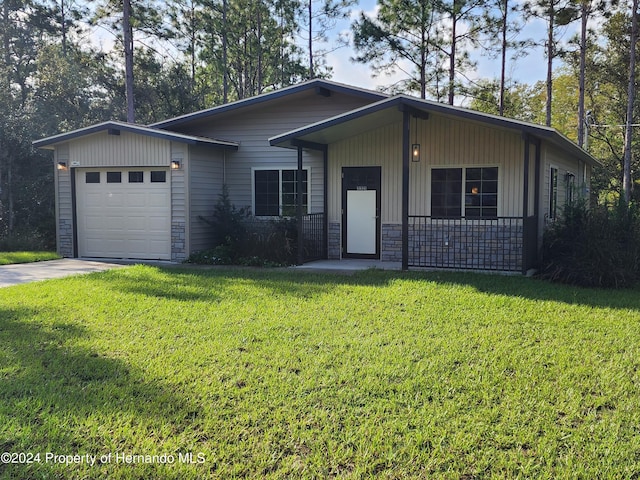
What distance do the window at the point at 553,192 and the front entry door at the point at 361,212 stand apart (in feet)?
11.6

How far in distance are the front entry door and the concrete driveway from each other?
477 cm

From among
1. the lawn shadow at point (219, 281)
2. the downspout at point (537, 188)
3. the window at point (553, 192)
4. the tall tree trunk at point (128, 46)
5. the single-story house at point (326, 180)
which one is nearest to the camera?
the lawn shadow at point (219, 281)

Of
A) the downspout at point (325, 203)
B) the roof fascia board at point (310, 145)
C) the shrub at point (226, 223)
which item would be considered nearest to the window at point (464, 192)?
the downspout at point (325, 203)

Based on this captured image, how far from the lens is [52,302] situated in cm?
692

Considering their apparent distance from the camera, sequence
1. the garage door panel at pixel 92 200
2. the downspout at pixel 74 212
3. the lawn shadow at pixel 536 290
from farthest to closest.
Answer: the downspout at pixel 74 212 < the garage door panel at pixel 92 200 < the lawn shadow at pixel 536 290

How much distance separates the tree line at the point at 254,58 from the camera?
1880 centimetres

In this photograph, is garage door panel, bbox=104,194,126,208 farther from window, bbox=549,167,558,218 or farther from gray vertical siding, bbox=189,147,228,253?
window, bbox=549,167,558,218

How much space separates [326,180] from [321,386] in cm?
790

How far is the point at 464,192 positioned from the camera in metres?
10.6

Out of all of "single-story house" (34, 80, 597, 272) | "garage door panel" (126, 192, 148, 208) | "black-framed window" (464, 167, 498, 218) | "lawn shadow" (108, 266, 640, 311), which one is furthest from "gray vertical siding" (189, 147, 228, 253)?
"black-framed window" (464, 167, 498, 218)

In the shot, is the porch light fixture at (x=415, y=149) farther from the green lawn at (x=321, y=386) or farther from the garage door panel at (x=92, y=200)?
the garage door panel at (x=92, y=200)

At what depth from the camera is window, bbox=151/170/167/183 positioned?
11453mm

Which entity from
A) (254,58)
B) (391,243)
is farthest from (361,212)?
(254,58)

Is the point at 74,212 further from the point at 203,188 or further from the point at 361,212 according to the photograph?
the point at 361,212
